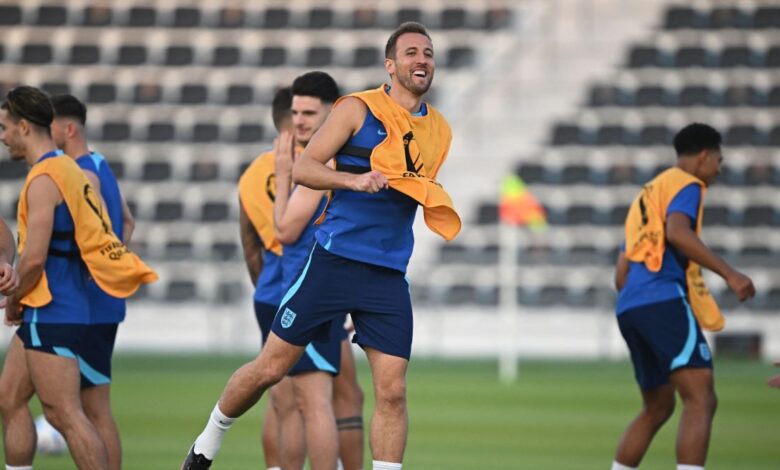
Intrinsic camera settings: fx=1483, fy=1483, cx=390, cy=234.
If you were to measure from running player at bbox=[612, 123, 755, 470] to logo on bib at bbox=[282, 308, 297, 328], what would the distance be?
264 centimetres

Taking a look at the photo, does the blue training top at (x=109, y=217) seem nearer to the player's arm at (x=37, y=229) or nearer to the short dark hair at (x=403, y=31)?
the player's arm at (x=37, y=229)

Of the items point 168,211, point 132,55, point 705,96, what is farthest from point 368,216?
point 132,55

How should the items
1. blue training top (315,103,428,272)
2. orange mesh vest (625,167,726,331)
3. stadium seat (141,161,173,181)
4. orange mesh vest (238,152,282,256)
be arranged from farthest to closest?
stadium seat (141,161,173,181)
orange mesh vest (625,167,726,331)
orange mesh vest (238,152,282,256)
blue training top (315,103,428,272)

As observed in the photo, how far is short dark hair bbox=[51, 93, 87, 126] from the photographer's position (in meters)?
8.66

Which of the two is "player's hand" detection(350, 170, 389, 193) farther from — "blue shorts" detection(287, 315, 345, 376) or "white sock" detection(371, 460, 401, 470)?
"blue shorts" detection(287, 315, 345, 376)

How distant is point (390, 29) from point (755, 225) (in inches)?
374

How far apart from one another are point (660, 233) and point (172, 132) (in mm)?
25926

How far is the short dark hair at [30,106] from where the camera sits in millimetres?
7629

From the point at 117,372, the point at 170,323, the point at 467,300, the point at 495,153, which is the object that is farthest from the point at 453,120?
the point at 117,372

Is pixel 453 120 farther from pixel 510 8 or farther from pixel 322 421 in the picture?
pixel 322 421

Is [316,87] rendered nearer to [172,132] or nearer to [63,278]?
[63,278]

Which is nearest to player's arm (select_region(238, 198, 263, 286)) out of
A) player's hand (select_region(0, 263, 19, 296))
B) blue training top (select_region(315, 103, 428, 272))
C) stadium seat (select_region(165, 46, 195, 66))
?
blue training top (select_region(315, 103, 428, 272))

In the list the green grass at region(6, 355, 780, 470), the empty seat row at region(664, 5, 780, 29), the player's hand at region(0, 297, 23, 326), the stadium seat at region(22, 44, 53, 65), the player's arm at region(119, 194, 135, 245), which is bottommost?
the green grass at region(6, 355, 780, 470)

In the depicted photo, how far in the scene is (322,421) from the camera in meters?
7.98
